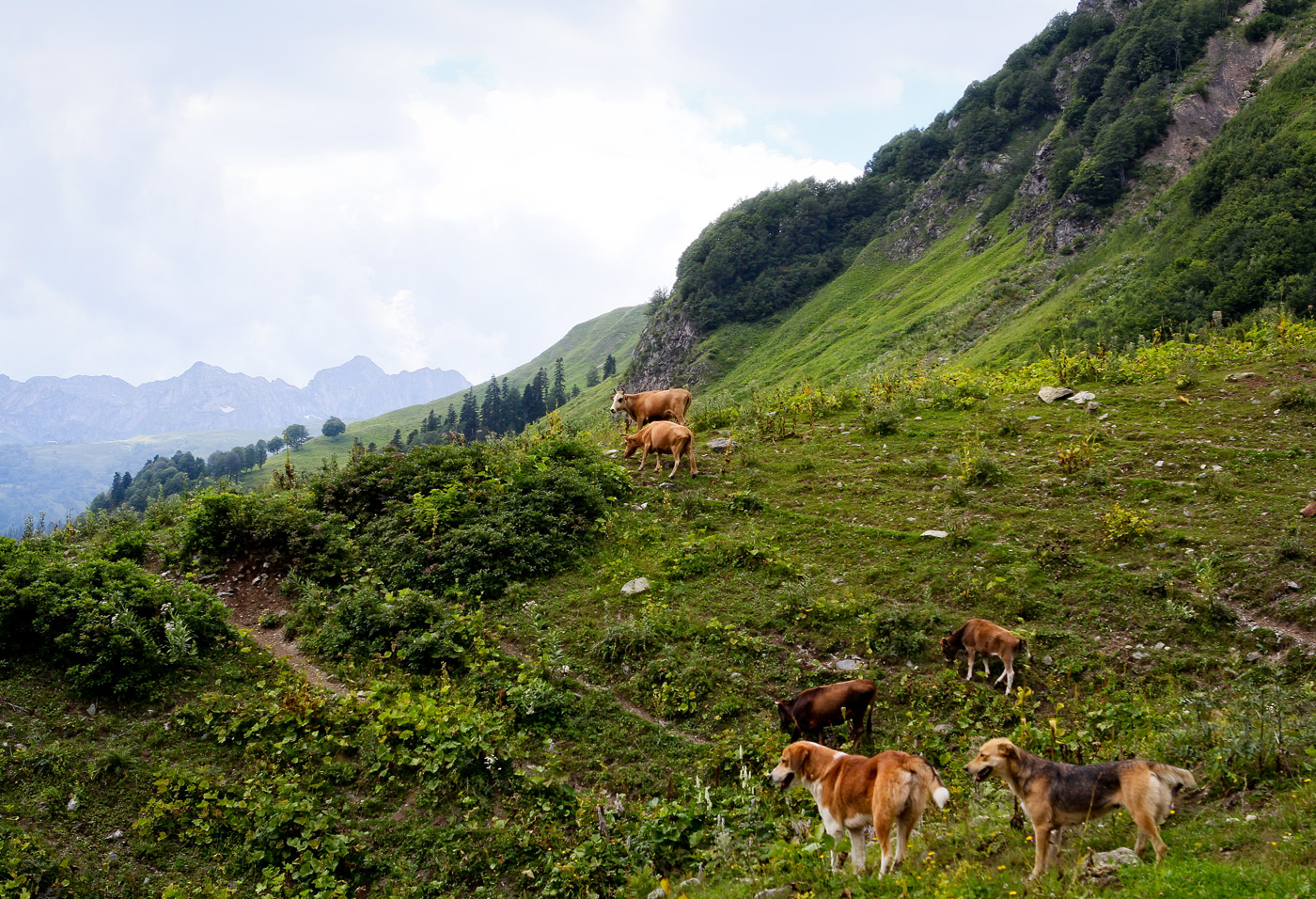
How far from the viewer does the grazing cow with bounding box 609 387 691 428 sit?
65.4 ft

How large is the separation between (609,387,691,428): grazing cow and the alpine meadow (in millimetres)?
1519

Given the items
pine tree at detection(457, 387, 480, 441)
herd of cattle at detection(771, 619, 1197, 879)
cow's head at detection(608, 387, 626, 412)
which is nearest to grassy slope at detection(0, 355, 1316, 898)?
herd of cattle at detection(771, 619, 1197, 879)

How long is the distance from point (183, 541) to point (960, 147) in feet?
382

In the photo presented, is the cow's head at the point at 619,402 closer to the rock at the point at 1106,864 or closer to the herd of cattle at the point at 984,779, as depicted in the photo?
the herd of cattle at the point at 984,779

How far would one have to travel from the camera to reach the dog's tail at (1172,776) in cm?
550

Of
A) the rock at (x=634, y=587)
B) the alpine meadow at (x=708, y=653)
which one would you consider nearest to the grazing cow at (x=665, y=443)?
the alpine meadow at (x=708, y=653)

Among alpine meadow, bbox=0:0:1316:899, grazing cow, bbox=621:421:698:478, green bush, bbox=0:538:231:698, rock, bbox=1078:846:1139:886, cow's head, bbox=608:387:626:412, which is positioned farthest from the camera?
cow's head, bbox=608:387:626:412

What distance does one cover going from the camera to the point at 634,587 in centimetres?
1284

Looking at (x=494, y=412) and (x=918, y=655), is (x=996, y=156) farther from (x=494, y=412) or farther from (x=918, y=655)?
(x=918, y=655)

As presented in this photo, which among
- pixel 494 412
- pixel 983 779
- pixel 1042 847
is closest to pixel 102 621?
pixel 983 779

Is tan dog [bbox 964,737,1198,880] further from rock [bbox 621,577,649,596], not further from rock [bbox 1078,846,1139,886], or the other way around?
rock [bbox 621,577,649,596]

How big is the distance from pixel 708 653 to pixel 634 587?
2.63 meters

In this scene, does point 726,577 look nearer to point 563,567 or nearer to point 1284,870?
point 563,567

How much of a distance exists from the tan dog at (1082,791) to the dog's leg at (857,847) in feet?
4.15
